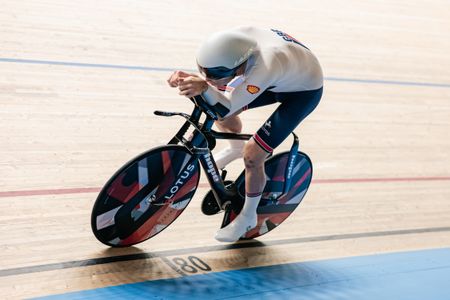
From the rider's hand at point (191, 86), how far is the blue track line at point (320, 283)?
96 cm

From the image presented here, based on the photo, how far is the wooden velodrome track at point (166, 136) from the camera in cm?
329

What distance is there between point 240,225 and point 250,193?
20cm

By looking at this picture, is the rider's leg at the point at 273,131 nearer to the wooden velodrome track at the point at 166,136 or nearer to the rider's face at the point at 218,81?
the rider's face at the point at 218,81

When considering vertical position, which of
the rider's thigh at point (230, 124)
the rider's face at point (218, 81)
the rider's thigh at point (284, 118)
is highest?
the rider's face at point (218, 81)

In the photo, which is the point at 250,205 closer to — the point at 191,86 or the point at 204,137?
the point at 204,137

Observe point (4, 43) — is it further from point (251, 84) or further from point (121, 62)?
point (251, 84)

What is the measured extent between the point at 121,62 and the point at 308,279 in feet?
9.53

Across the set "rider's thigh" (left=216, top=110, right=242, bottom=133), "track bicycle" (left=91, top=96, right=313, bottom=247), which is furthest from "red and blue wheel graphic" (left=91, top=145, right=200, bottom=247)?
"rider's thigh" (left=216, top=110, right=242, bottom=133)

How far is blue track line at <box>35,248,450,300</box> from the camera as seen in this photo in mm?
2994

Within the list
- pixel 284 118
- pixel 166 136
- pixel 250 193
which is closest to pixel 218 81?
pixel 284 118

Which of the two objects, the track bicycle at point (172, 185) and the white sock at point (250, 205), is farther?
the white sock at point (250, 205)

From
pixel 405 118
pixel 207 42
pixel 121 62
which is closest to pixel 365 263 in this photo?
pixel 207 42

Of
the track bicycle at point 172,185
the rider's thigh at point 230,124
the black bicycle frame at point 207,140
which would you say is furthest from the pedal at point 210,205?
the rider's thigh at point 230,124

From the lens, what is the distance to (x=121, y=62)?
550 centimetres
